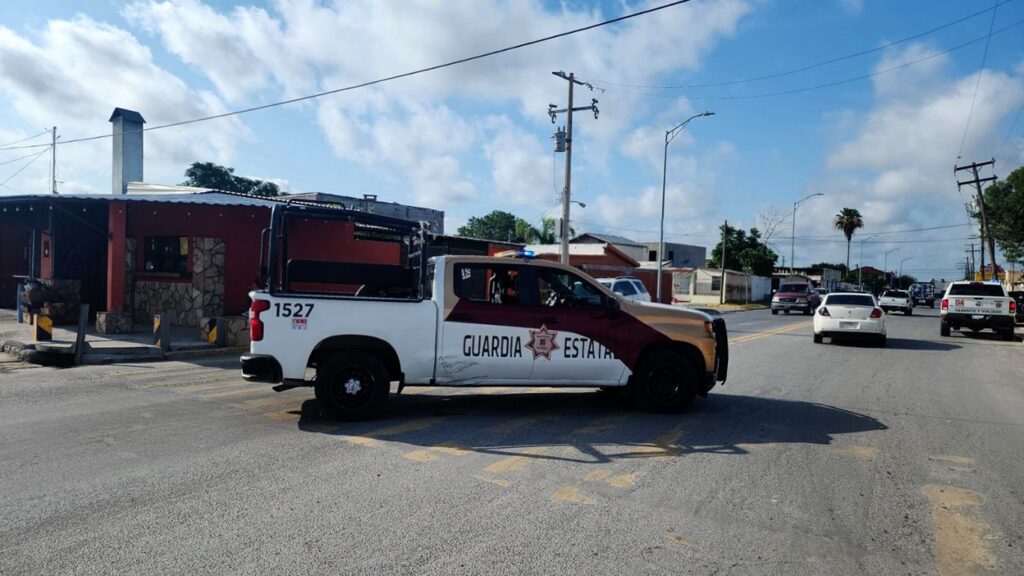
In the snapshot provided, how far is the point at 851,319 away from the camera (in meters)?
17.8

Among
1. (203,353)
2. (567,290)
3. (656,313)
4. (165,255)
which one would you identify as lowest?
(203,353)

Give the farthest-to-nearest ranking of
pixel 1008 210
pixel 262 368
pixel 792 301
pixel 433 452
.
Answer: pixel 1008 210, pixel 792 301, pixel 262 368, pixel 433 452

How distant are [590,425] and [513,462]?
1.70 metres

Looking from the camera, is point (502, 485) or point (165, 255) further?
point (165, 255)

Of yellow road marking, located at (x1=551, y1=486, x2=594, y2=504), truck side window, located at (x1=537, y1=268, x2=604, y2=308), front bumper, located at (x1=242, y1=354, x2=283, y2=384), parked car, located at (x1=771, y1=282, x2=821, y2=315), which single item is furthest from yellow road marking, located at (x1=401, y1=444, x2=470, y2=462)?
parked car, located at (x1=771, y1=282, x2=821, y2=315)

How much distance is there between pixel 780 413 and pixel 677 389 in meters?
1.41

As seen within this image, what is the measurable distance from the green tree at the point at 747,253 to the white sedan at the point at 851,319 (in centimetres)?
4833

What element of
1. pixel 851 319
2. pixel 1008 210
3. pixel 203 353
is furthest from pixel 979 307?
pixel 1008 210

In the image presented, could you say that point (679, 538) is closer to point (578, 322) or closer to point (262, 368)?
point (578, 322)

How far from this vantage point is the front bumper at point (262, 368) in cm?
716

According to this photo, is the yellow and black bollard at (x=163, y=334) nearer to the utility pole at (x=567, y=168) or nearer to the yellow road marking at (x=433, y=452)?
the yellow road marking at (x=433, y=452)

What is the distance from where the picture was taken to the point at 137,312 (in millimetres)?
17766

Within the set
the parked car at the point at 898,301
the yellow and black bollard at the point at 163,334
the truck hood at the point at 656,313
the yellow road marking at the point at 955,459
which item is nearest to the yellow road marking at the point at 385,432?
the truck hood at the point at 656,313

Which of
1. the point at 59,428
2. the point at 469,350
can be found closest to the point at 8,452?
the point at 59,428
